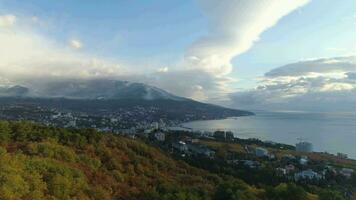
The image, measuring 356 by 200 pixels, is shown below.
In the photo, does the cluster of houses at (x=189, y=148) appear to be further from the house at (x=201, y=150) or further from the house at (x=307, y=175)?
the house at (x=307, y=175)

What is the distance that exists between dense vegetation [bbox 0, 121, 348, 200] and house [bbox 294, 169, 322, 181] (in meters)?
15.8

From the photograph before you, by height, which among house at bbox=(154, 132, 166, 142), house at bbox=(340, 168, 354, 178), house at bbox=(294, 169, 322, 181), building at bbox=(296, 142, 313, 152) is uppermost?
house at bbox=(154, 132, 166, 142)

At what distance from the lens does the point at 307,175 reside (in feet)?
186

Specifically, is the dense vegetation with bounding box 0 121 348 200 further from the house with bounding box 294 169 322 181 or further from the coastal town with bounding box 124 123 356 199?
the house with bounding box 294 169 322 181

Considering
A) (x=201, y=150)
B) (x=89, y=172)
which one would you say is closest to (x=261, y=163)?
(x=201, y=150)

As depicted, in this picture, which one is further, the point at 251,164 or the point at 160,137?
the point at 160,137

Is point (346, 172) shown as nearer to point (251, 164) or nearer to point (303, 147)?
point (251, 164)

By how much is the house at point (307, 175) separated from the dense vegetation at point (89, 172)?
15847mm

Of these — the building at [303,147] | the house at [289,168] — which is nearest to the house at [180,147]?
the house at [289,168]

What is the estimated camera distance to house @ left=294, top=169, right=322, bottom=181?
54.3 metres

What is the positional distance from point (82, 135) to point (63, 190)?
17497mm

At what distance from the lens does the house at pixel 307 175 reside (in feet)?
178

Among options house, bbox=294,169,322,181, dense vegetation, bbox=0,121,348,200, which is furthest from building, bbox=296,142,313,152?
dense vegetation, bbox=0,121,348,200

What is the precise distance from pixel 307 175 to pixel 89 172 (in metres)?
39.8
